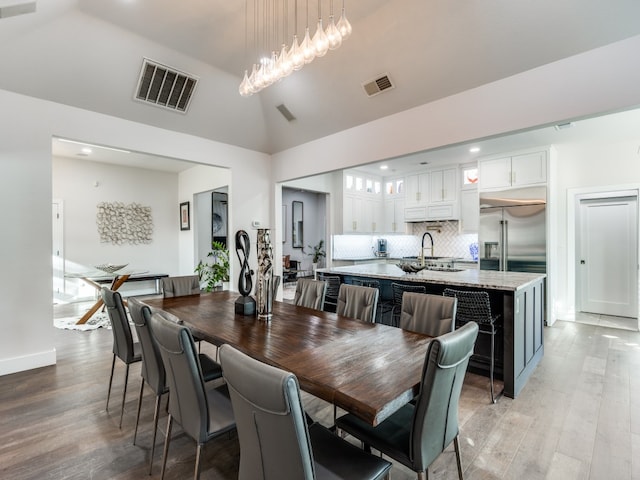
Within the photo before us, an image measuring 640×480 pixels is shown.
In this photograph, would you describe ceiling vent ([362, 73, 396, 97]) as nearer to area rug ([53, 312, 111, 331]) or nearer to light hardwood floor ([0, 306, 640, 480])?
light hardwood floor ([0, 306, 640, 480])

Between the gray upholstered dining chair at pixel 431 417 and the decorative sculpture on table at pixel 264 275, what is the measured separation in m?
1.05

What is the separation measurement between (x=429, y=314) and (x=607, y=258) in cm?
488

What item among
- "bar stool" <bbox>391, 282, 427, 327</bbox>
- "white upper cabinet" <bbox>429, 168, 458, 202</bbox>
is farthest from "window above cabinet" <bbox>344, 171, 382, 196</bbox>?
"bar stool" <bbox>391, 282, 427, 327</bbox>

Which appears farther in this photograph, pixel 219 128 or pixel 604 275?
pixel 604 275

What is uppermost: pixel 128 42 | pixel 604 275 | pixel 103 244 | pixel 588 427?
pixel 128 42

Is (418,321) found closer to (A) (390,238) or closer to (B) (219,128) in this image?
(B) (219,128)

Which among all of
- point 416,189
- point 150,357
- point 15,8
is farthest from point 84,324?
point 416,189

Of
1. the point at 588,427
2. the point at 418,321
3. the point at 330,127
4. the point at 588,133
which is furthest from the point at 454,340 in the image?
the point at 588,133

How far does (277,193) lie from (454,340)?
15.0ft

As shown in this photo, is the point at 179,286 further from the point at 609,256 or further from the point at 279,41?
the point at 609,256

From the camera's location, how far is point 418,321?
220 cm

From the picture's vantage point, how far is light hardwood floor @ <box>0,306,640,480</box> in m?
1.83

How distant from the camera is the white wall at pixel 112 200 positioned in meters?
6.38

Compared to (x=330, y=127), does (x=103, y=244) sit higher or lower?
lower
